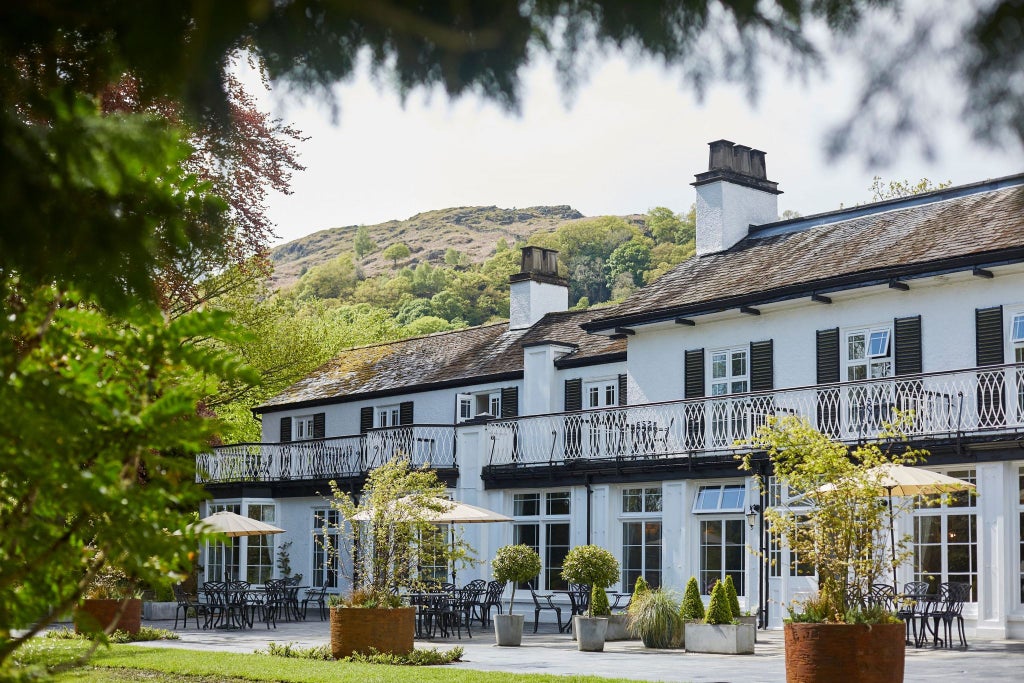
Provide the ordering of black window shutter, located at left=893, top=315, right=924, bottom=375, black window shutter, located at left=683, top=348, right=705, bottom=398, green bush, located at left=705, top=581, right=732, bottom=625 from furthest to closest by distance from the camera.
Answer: black window shutter, located at left=683, top=348, right=705, bottom=398
black window shutter, located at left=893, top=315, right=924, bottom=375
green bush, located at left=705, top=581, right=732, bottom=625

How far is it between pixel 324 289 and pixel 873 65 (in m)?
104

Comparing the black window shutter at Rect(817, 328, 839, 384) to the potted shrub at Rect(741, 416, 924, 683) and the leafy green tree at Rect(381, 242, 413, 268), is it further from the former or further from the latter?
the leafy green tree at Rect(381, 242, 413, 268)

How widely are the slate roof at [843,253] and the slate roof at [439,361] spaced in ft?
7.31

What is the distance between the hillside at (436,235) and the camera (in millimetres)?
123938

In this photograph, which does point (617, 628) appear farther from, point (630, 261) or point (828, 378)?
point (630, 261)

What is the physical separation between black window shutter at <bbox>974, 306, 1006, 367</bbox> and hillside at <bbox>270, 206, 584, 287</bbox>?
3933 inches

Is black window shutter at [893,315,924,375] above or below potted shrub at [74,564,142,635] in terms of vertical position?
above

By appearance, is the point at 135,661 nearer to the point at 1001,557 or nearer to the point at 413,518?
the point at 413,518

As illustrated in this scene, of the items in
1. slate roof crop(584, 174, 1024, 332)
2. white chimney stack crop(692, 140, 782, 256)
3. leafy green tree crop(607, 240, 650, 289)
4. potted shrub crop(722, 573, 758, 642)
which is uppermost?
leafy green tree crop(607, 240, 650, 289)

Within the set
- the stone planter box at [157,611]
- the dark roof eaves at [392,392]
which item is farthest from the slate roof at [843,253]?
the stone planter box at [157,611]

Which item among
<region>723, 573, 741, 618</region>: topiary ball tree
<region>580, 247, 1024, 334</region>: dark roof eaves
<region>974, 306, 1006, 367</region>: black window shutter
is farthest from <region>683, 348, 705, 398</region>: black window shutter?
<region>723, 573, 741, 618</region>: topiary ball tree

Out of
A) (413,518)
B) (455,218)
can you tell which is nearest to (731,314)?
(413,518)

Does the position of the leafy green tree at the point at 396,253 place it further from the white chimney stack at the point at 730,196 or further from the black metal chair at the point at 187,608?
the white chimney stack at the point at 730,196

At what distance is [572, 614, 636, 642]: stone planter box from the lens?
1931cm
